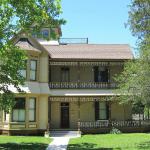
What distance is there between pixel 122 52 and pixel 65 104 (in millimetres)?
8065

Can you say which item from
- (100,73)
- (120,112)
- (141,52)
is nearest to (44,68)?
(100,73)

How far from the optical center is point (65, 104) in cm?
4081

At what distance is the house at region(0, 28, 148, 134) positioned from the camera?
35969 mm

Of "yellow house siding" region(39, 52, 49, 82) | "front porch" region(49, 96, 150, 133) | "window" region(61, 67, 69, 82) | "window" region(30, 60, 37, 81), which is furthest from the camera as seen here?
"window" region(61, 67, 69, 82)

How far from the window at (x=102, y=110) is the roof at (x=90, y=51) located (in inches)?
193

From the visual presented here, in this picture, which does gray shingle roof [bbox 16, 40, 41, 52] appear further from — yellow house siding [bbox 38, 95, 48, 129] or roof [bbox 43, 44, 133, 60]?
yellow house siding [bbox 38, 95, 48, 129]

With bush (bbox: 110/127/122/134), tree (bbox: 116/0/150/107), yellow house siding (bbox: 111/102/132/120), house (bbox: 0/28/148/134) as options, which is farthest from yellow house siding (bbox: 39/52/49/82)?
tree (bbox: 116/0/150/107)

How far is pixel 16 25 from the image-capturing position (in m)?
22.7

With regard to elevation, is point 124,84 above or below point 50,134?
above

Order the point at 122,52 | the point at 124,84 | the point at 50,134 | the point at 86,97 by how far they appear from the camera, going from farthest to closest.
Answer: the point at 122,52
the point at 86,97
the point at 50,134
the point at 124,84

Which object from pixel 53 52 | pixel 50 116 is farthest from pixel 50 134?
pixel 53 52

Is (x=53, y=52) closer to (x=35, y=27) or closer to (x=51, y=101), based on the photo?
(x=51, y=101)

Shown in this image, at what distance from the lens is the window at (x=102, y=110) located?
4078 centimetres

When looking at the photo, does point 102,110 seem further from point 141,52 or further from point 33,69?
point 141,52
